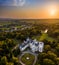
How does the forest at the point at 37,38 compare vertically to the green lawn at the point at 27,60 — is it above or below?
above

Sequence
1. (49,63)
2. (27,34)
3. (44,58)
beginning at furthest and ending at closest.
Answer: (27,34) → (44,58) → (49,63)

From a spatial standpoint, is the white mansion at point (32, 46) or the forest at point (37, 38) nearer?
the forest at point (37, 38)

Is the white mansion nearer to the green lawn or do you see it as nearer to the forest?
the forest

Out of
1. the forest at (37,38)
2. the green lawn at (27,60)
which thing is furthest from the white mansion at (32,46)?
the green lawn at (27,60)

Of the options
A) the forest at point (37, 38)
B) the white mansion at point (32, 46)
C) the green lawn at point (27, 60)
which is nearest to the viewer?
the forest at point (37, 38)

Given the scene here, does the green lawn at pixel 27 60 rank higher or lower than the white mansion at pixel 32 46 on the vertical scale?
lower

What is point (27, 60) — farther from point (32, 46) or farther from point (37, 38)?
point (37, 38)

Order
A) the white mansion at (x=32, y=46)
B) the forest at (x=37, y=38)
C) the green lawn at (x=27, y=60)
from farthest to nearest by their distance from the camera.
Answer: the white mansion at (x=32, y=46)
the green lawn at (x=27, y=60)
the forest at (x=37, y=38)

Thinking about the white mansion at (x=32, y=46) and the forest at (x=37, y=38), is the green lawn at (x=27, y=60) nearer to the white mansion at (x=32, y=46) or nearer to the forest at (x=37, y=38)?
the forest at (x=37, y=38)

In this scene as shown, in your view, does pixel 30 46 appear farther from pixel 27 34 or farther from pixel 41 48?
pixel 27 34

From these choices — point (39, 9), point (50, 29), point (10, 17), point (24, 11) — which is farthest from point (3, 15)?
point (50, 29)

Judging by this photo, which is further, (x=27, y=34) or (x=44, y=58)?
(x=27, y=34)
